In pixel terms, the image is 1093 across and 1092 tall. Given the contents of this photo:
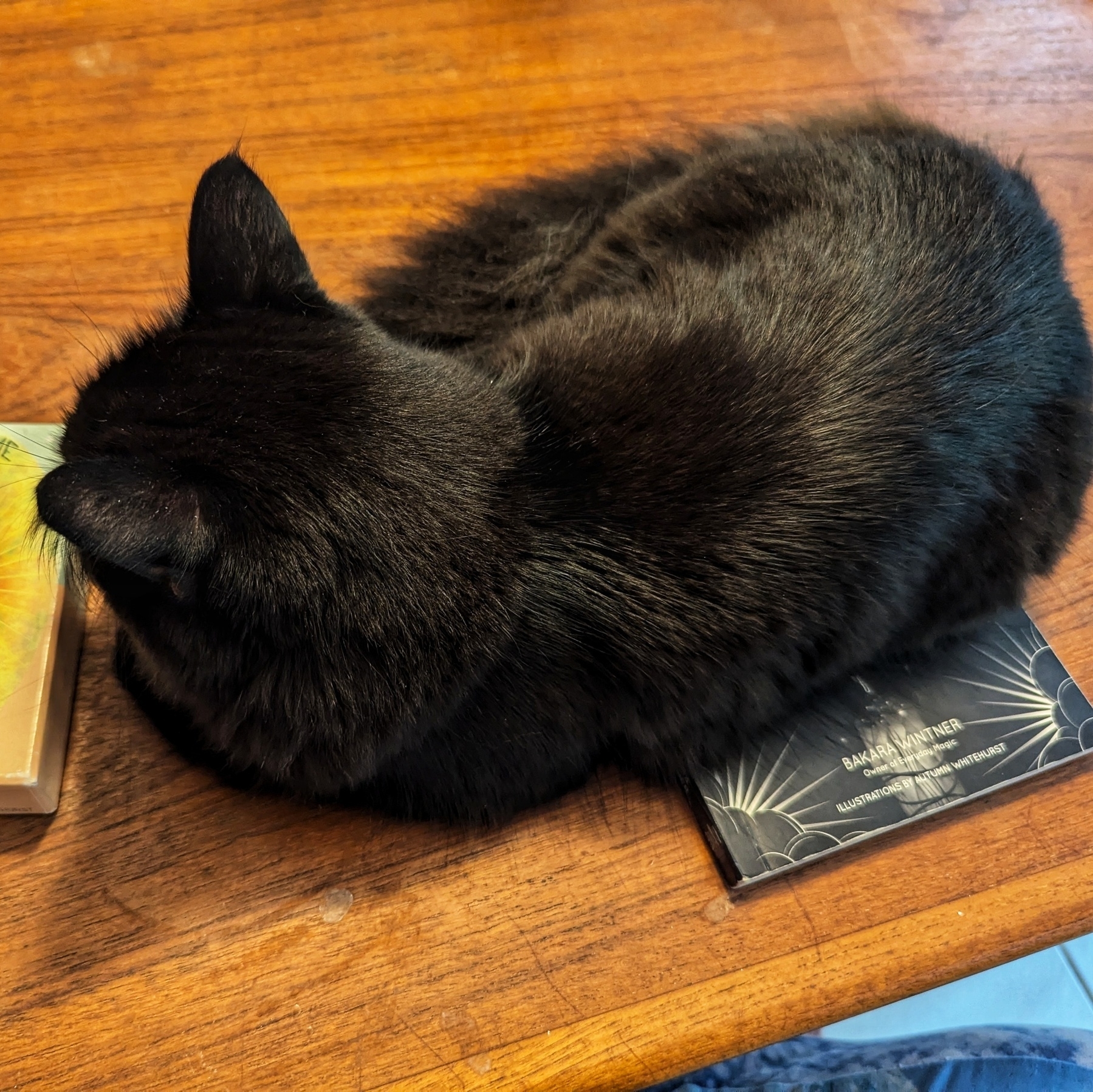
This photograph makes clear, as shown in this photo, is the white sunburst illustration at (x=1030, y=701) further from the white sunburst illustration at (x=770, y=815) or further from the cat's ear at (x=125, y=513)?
the cat's ear at (x=125, y=513)

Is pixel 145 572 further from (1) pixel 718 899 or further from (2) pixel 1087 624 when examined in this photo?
(2) pixel 1087 624

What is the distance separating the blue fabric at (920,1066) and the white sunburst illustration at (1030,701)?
493mm

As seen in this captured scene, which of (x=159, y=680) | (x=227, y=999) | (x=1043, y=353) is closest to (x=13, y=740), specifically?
(x=159, y=680)

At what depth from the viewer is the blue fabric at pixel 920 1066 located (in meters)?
1.04

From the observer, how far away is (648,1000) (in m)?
0.73

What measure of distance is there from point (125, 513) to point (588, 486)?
0.33m

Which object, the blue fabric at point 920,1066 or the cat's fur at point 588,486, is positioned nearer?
the cat's fur at point 588,486

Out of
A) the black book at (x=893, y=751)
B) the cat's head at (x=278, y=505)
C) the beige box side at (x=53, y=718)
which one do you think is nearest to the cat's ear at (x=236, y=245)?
the cat's head at (x=278, y=505)

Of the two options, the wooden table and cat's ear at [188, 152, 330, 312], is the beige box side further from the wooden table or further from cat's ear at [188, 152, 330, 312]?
cat's ear at [188, 152, 330, 312]

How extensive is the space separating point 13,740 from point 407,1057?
412 mm

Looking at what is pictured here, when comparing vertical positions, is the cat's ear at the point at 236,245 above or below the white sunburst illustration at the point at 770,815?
above

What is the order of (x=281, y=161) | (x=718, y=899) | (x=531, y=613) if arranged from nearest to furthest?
(x=531, y=613) → (x=718, y=899) → (x=281, y=161)

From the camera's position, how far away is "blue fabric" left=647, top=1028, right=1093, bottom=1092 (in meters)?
1.04

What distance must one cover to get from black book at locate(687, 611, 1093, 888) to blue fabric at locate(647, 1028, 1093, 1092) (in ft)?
1.42
